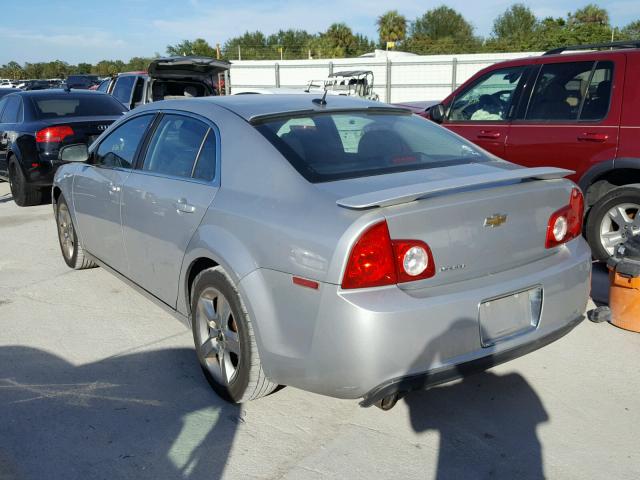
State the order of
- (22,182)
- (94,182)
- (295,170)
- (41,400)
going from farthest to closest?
(22,182) < (94,182) < (41,400) < (295,170)

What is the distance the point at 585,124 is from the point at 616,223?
0.91 m

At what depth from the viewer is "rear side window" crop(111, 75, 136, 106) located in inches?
530

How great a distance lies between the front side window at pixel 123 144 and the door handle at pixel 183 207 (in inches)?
37.5

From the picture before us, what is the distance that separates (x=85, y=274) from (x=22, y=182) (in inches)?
157

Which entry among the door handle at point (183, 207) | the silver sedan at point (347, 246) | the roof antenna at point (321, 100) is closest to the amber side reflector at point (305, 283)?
the silver sedan at point (347, 246)

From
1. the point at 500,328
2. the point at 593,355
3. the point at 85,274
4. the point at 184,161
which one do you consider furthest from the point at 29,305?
the point at 593,355

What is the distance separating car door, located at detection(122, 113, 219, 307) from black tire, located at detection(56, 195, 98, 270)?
1.60 m

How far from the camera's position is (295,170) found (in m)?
3.17

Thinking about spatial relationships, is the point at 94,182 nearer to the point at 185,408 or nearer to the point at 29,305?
the point at 29,305


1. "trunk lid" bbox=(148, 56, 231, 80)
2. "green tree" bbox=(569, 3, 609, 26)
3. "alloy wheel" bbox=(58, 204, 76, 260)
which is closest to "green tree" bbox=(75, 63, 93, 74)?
"green tree" bbox=(569, 3, 609, 26)

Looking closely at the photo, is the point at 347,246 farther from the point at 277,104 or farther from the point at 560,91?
the point at 560,91

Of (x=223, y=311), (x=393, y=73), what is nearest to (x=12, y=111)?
(x=223, y=311)

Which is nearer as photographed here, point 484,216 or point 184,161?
point 484,216

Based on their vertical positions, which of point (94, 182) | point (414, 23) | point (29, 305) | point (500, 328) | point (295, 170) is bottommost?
point (29, 305)
